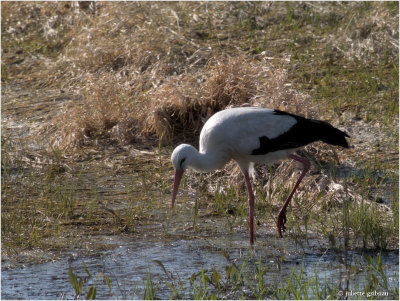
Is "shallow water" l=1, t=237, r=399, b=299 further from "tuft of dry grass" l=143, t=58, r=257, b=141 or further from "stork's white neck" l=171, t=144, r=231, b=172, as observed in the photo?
"tuft of dry grass" l=143, t=58, r=257, b=141

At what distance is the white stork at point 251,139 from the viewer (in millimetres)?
6113

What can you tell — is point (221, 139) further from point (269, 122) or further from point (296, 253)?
point (296, 253)

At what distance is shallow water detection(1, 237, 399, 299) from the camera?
5.09 m

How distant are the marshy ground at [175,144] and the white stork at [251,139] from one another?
351mm

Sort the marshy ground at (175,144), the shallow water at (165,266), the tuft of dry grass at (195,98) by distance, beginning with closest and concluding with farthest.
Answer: the shallow water at (165,266)
the marshy ground at (175,144)
the tuft of dry grass at (195,98)

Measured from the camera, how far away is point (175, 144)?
8.07 metres

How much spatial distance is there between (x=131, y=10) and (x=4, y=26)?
8.15ft

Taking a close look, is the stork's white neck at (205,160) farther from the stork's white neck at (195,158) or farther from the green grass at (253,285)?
the green grass at (253,285)

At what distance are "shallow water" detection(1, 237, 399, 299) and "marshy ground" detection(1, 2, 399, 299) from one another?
0.02m

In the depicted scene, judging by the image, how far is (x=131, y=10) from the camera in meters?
10.7

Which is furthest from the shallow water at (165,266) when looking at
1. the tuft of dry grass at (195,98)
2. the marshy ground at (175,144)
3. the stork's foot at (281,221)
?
the tuft of dry grass at (195,98)

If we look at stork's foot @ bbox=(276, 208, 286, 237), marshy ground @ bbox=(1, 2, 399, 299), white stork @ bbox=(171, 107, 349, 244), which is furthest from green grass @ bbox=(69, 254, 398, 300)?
white stork @ bbox=(171, 107, 349, 244)

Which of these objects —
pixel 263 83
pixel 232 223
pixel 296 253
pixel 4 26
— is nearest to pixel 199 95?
pixel 263 83

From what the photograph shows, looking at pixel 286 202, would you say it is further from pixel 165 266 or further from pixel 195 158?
pixel 165 266
